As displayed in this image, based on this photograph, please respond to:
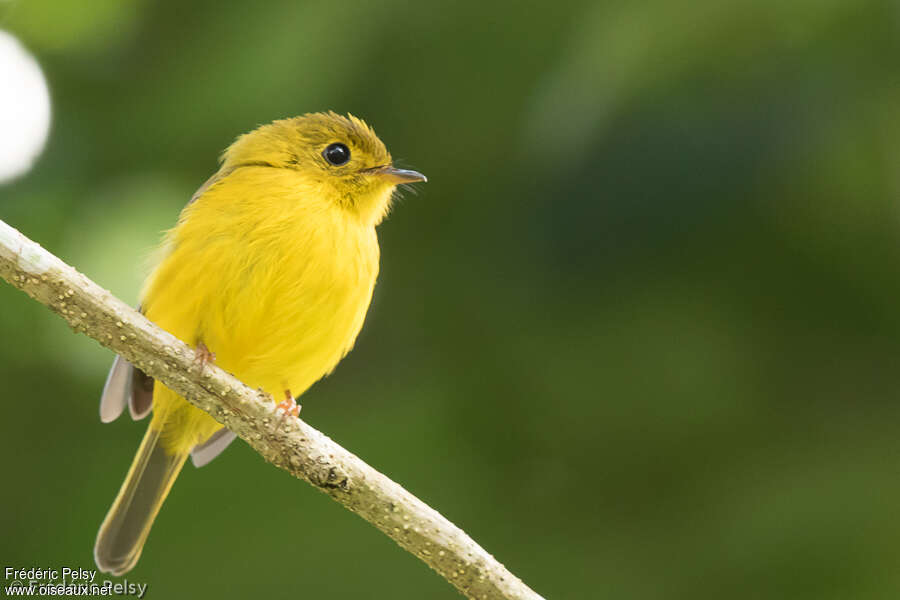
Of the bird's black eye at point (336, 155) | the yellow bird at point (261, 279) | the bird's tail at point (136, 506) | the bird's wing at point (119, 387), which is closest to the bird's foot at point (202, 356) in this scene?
the yellow bird at point (261, 279)

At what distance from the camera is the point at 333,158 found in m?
4.49

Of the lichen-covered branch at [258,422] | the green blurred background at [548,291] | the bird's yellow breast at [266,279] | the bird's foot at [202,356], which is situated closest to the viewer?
the lichen-covered branch at [258,422]

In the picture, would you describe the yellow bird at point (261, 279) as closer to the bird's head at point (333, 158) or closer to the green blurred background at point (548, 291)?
the bird's head at point (333, 158)

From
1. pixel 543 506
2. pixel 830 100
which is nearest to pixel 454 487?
pixel 543 506

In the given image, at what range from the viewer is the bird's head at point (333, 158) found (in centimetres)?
440

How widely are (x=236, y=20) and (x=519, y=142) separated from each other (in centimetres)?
148

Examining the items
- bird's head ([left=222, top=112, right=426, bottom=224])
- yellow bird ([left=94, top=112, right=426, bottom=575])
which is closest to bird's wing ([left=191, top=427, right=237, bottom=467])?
yellow bird ([left=94, top=112, right=426, bottom=575])

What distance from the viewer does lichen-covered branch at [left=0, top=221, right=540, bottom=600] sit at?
310 cm

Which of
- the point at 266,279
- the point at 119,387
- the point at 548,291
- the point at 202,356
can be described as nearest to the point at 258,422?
the point at 202,356

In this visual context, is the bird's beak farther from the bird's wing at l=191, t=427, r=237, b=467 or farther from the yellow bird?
the bird's wing at l=191, t=427, r=237, b=467

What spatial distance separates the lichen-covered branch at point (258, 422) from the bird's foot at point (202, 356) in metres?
0.02

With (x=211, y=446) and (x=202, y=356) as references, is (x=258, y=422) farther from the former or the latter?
(x=211, y=446)

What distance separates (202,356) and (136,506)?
1329 mm

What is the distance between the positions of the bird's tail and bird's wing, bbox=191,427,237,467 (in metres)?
0.07
